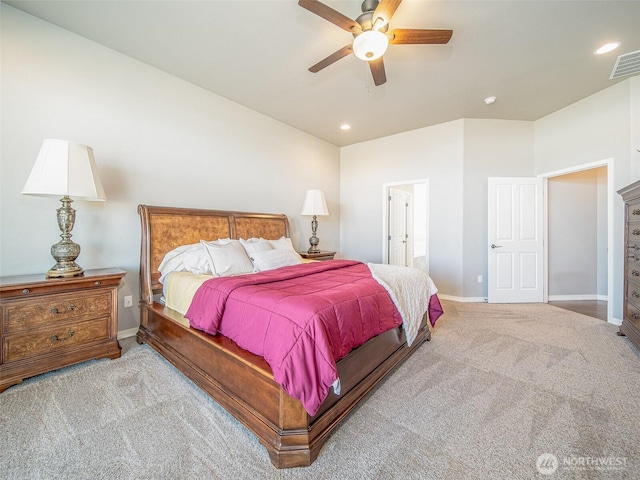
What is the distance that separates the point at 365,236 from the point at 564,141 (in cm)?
331

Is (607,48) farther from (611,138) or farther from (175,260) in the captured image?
(175,260)

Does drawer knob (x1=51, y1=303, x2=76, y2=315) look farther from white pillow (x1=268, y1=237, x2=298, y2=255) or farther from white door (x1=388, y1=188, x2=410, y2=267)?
white door (x1=388, y1=188, x2=410, y2=267)

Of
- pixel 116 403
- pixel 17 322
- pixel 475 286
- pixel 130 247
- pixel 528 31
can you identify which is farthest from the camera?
pixel 475 286

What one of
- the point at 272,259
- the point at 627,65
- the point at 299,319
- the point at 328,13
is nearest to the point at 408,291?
the point at 299,319

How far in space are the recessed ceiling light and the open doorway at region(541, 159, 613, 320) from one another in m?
2.06

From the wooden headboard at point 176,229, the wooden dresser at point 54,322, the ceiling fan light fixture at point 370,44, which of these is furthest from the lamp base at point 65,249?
the ceiling fan light fixture at point 370,44

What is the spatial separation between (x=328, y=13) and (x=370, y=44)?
35 cm

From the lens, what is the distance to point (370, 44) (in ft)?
6.33

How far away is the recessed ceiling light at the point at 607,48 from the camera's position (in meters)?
2.54

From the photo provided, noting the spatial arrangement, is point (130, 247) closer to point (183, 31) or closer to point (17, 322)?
point (17, 322)

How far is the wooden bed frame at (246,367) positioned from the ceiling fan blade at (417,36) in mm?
2236

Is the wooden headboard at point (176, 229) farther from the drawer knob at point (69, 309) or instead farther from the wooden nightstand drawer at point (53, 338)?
the drawer knob at point (69, 309)

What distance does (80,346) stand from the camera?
2150 mm

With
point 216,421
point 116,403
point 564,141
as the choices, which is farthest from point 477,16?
point 116,403
